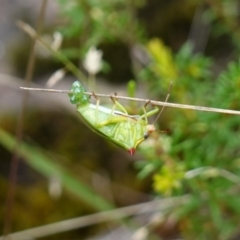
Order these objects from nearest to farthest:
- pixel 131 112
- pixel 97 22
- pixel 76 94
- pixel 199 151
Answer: pixel 76 94, pixel 131 112, pixel 199 151, pixel 97 22

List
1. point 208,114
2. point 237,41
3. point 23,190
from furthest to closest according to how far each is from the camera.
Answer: point 23,190 < point 237,41 < point 208,114

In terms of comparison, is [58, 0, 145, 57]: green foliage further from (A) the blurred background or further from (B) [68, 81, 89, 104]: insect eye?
(B) [68, 81, 89, 104]: insect eye

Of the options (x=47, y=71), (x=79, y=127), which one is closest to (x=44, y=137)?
(x=79, y=127)

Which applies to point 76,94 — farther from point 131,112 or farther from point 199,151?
point 199,151

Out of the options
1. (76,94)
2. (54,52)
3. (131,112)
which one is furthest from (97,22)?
(76,94)

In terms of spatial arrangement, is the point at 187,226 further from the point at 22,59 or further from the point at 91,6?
the point at 22,59

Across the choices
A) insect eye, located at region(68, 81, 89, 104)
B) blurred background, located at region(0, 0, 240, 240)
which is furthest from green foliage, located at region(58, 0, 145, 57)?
→ insect eye, located at region(68, 81, 89, 104)
